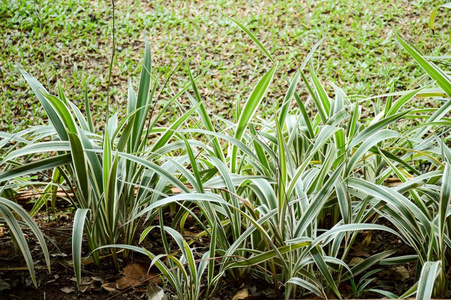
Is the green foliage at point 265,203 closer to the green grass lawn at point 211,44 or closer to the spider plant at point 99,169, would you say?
the spider plant at point 99,169

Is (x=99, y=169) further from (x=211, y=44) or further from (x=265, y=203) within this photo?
(x=211, y=44)

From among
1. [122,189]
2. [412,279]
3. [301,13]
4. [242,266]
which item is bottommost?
[412,279]

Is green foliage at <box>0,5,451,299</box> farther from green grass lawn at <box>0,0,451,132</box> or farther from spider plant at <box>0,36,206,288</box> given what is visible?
green grass lawn at <box>0,0,451,132</box>

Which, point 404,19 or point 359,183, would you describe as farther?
point 404,19

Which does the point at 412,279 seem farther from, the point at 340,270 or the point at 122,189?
the point at 122,189

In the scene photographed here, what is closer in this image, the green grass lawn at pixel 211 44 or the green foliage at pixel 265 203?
the green foliage at pixel 265 203

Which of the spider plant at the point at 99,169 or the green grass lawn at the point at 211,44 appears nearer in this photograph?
the spider plant at the point at 99,169

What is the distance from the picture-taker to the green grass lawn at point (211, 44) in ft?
10.2

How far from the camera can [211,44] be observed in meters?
3.48

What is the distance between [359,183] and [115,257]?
814 mm

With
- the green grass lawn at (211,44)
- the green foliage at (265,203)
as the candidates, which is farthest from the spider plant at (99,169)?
the green grass lawn at (211,44)

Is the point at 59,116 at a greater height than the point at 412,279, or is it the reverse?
the point at 59,116

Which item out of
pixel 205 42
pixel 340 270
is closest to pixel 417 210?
pixel 340 270

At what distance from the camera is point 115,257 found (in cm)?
143
